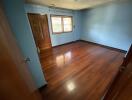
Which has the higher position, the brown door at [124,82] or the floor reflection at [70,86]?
the brown door at [124,82]

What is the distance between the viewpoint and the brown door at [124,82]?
566mm

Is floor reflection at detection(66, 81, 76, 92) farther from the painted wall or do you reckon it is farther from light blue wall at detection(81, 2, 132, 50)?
light blue wall at detection(81, 2, 132, 50)

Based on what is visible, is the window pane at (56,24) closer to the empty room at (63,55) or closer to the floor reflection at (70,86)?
the empty room at (63,55)

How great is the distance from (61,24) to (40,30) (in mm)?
1350

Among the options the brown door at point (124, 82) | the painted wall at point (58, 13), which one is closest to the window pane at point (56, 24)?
the painted wall at point (58, 13)

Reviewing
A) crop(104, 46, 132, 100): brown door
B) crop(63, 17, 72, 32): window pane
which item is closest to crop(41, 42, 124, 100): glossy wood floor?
crop(104, 46, 132, 100): brown door

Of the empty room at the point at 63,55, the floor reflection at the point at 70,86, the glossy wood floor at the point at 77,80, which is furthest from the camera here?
the floor reflection at the point at 70,86

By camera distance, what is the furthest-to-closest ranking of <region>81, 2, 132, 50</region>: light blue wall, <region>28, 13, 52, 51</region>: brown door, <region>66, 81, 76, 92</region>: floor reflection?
<region>28, 13, 52, 51</region>: brown door, <region>81, 2, 132, 50</region>: light blue wall, <region>66, 81, 76, 92</region>: floor reflection

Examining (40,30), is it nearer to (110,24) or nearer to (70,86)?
(70,86)

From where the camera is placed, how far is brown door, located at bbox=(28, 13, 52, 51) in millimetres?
3713

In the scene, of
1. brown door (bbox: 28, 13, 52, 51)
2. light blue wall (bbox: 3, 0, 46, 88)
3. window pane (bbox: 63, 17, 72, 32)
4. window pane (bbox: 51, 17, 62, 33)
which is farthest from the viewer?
window pane (bbox: 63, 17, 72, 32)

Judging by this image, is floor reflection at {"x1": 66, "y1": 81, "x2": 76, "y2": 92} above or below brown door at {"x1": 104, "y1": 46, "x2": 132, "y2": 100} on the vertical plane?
below

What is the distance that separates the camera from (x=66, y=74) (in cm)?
228

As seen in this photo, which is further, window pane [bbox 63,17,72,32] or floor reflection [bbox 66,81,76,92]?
window pane [bbox 63,17,72,32]
